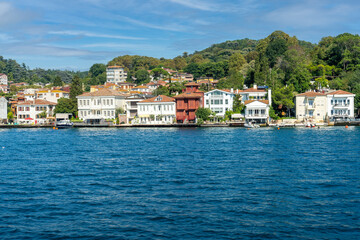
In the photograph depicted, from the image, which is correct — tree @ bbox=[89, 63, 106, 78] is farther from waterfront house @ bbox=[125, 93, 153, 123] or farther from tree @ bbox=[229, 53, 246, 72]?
waterfront house @ bbox=[125, 93, 153, 123]

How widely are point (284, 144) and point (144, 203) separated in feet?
Answer: 80.2

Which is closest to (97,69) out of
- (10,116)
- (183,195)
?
(10,116)

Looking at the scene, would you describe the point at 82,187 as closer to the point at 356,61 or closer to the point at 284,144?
the point at 284,144

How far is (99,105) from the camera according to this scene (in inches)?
3002

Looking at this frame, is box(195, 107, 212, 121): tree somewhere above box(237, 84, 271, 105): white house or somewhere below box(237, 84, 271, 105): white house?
below

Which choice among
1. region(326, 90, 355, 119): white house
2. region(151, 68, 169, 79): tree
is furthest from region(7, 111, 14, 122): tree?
region(326, 90, 355, 119): white house

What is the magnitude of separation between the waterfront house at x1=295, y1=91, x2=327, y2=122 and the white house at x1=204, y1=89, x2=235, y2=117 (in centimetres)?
1100

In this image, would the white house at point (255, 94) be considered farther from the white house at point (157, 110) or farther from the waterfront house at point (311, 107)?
the white house at point (157, 110)

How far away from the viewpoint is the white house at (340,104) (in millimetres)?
65688

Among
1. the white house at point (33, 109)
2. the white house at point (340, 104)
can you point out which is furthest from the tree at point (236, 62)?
the white house at point (33, 109)

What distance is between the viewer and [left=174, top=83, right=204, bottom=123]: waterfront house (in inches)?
2729

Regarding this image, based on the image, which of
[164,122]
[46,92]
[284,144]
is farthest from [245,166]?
[46,92]

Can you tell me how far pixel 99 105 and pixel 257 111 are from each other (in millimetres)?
29554

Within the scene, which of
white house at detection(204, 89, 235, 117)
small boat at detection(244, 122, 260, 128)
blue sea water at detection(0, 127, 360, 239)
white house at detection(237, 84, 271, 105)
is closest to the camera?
blue sea water at detection(0, 127, 360, 239)
